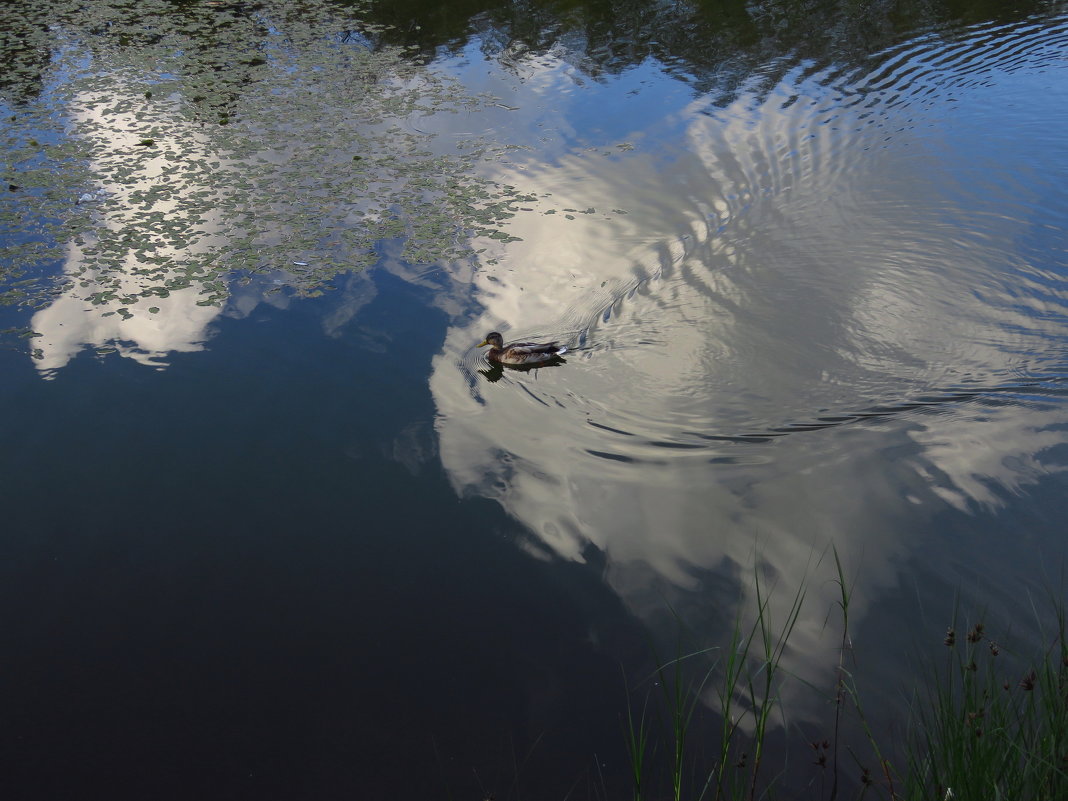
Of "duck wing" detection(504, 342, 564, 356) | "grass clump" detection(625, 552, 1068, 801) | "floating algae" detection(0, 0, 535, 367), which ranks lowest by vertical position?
"floating algae" detection(0, 0, 535, 367)

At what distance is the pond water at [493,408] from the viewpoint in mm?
2904

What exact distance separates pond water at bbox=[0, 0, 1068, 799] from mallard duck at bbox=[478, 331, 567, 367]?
9cm

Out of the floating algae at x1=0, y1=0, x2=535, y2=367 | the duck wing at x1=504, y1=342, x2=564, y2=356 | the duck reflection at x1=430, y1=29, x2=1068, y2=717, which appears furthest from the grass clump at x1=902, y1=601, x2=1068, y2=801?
the floating algae at x1=0, y1=0, x2=535, y2=367

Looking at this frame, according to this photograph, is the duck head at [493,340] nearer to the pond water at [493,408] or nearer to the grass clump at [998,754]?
the pond water at [493,408]

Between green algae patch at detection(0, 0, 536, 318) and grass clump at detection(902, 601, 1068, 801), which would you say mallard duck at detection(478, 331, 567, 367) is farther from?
grass clump at detection(902, 601, 1068, 801)

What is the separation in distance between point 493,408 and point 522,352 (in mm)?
334

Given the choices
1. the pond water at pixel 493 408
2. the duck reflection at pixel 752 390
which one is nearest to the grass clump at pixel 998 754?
the duck reflection at pixel 752 390

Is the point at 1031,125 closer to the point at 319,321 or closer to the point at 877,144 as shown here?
the point at 877,144

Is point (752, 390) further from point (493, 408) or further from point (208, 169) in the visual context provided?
point (208, 169)

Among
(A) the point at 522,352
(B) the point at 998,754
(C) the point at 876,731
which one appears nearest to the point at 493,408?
(A) the point at 522,352

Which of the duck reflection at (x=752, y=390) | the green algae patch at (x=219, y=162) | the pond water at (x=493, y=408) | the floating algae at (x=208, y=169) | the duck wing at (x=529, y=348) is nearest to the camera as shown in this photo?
the pond water at (x=493, y=408)

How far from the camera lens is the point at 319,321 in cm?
500

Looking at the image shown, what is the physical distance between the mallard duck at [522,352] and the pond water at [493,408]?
0.09m

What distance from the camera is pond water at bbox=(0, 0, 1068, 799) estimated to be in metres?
2.90
